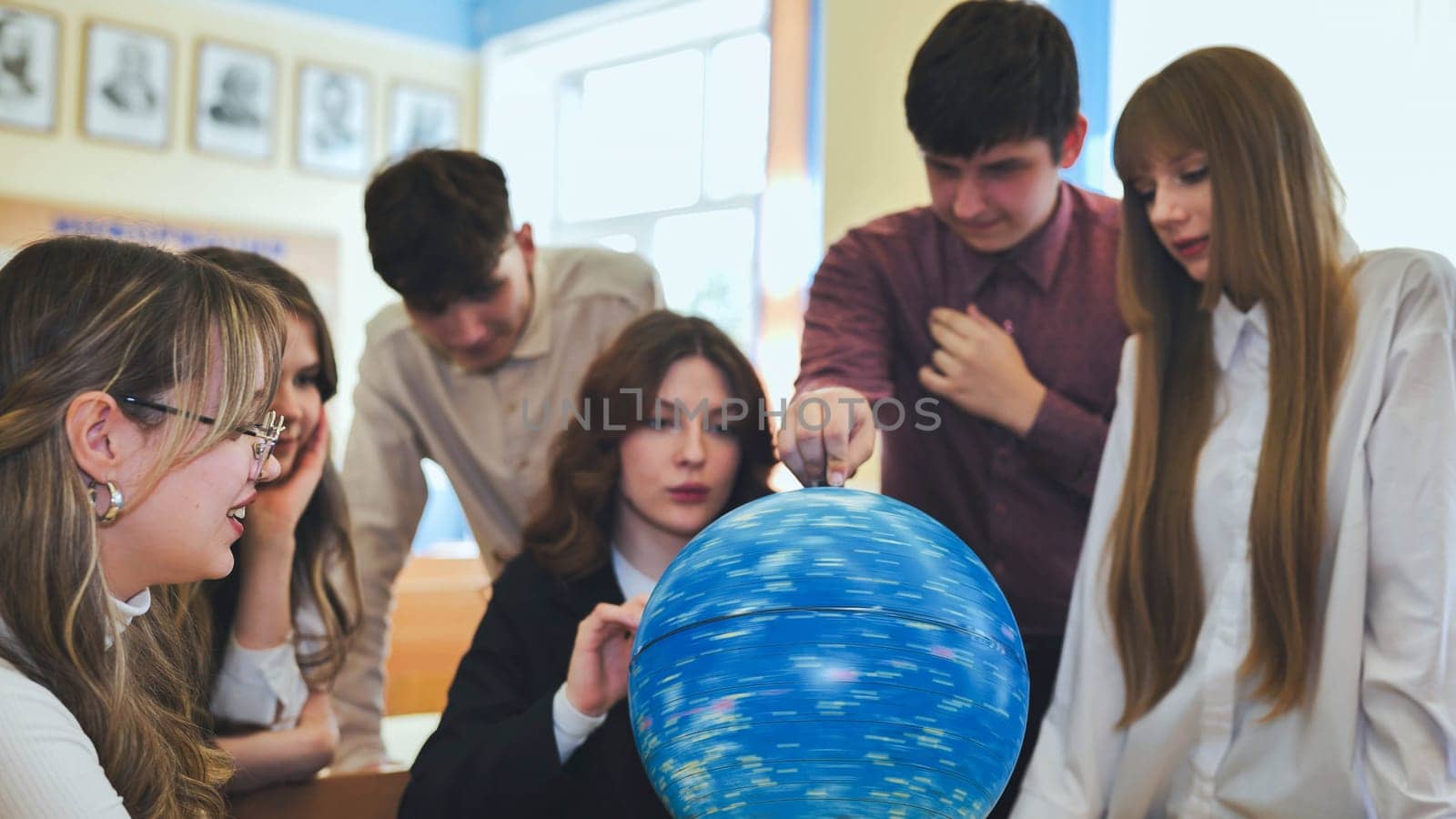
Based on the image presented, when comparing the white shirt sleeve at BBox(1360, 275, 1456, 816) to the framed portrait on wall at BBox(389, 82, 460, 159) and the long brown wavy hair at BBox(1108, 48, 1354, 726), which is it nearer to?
the long brown wavy hair at BBox(1108, 48, 1354, 726)

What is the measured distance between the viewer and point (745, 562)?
1.41m

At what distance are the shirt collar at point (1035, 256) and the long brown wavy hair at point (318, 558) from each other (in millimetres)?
1263

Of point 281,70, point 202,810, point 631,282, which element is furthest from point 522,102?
point 202,810

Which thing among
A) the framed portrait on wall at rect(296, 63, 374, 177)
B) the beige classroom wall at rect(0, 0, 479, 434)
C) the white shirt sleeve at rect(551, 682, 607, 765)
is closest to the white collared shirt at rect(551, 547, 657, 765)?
the white shirt sleeve at rect(551, 682, 607, 765)

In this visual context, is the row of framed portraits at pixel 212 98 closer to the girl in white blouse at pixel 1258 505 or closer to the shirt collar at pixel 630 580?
the shirt collar at pixel 630 580

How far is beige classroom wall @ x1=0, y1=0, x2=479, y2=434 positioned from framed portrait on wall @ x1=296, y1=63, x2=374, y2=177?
0.06 m

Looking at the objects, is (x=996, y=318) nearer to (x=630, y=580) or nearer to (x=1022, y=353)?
(x=1022, y=353)

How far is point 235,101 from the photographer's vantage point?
841 cm

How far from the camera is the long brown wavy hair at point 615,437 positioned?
248 cm

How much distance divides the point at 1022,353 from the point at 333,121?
7.14 meters

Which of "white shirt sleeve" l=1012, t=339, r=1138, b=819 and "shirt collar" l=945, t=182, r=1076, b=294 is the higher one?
"shirt collar" l=945, t=182, r=1076, b=294

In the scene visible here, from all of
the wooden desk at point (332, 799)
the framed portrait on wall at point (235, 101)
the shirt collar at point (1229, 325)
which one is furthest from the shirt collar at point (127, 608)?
the framed portrait on wall at point (235, 101)

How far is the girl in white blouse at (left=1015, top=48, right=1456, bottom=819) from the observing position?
1896 mm

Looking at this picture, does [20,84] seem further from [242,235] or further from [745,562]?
[745,562]
